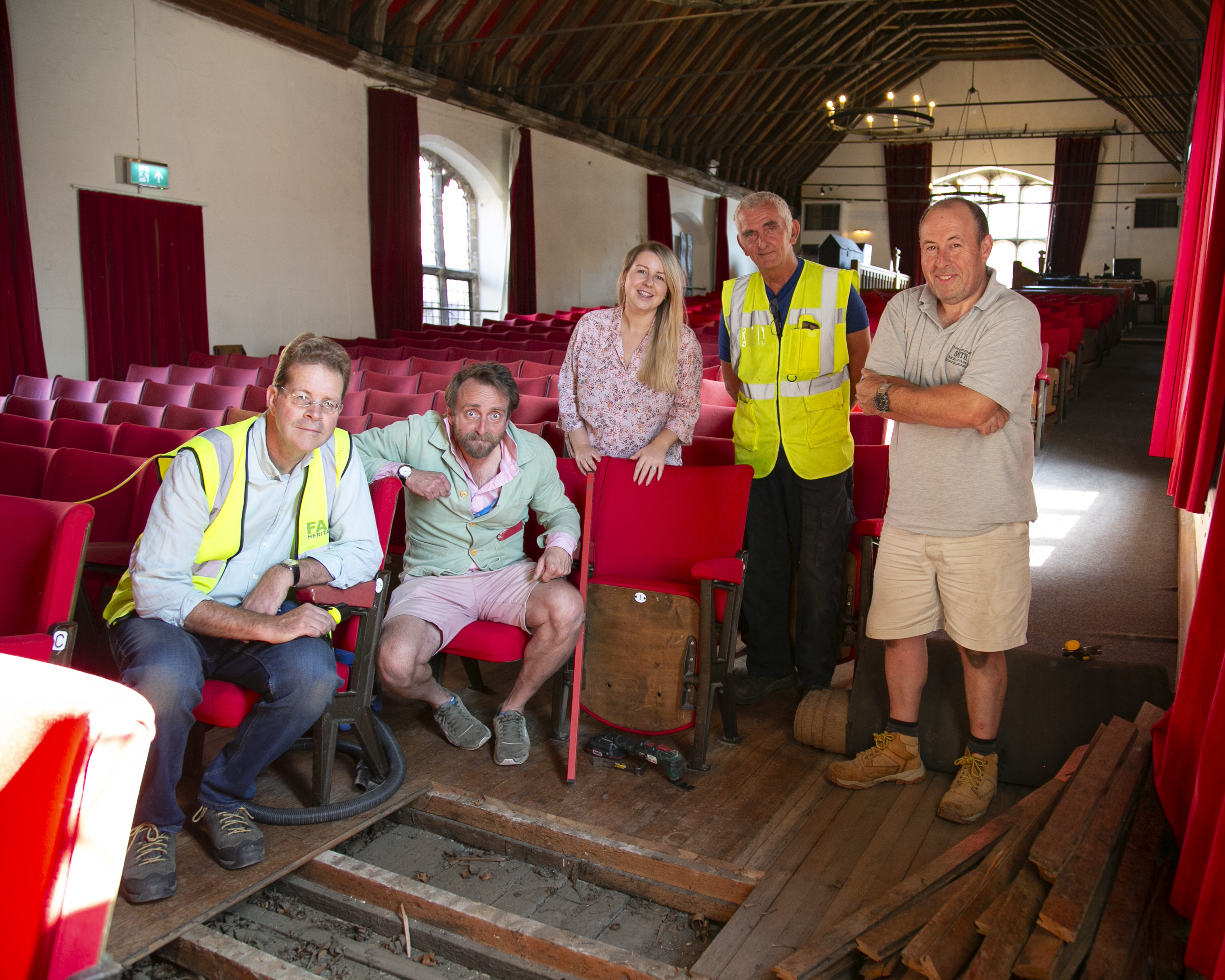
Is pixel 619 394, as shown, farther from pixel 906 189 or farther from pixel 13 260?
pixel 906 189

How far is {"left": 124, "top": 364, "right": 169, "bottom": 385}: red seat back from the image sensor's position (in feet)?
20.6

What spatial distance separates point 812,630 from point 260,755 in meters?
1.61

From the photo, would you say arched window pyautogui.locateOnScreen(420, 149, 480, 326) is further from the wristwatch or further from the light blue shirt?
the wristwatch

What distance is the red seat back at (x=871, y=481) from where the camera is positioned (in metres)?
3.13

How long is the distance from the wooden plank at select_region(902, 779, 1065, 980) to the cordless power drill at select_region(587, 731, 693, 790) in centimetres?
85

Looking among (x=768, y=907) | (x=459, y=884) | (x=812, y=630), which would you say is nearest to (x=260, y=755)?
(x=459, y=884)

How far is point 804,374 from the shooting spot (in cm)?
280

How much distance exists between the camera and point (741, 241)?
9.11ft

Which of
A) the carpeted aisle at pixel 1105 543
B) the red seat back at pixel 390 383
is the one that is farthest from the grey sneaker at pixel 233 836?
the red seat back at pixel 390 383

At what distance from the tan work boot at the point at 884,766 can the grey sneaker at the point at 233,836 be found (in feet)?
4.63

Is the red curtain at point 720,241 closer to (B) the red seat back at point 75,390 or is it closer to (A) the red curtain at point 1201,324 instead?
(A) the red curtain at point 1201,324

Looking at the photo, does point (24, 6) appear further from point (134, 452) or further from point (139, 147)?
point (134, 452)

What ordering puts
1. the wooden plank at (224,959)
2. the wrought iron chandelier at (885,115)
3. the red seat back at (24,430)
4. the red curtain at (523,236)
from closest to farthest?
the wooden plank at (224,959)
the red seat back at (24,430)
the red curtain at (523,236)
the wrought iron chandelier at (885,115)

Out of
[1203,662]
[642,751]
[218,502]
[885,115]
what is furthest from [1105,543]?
[885,115]
